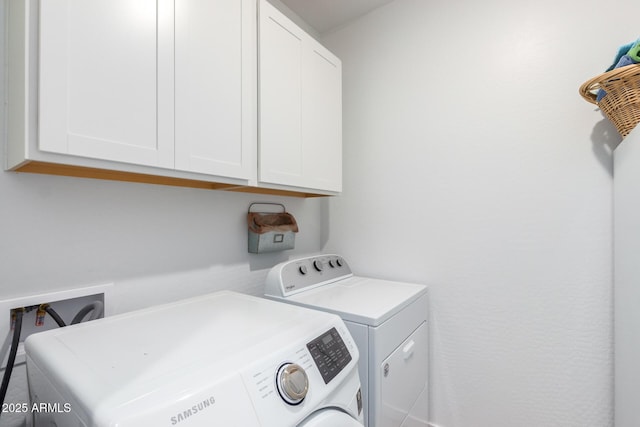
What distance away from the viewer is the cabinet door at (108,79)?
731mm

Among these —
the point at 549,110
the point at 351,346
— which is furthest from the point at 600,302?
the point at 351,346

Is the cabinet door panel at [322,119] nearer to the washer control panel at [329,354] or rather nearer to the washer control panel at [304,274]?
the washer control panel at [304,274]

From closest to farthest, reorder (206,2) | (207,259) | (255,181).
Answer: (206,2)
(255,181)
(207,259)

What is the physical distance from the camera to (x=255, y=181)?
130 cm

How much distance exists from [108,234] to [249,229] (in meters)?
0.67

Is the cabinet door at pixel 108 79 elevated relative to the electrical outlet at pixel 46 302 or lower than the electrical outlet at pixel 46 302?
elevated

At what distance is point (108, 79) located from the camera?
0.83 m

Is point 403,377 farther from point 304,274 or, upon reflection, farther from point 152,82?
point 152,82

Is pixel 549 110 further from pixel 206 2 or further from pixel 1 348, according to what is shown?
pixel 1 348

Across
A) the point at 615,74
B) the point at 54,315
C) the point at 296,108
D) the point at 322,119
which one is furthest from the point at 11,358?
the point at 615,74

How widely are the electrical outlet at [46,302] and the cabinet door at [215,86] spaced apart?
1.83ft

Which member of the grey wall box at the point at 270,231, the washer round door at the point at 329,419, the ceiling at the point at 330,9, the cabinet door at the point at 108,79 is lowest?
the washer round door at the point at 329,419

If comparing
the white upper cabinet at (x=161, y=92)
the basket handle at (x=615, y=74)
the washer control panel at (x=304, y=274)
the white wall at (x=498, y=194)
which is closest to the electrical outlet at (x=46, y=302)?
the white upper cabinet at (x=161, y=92)

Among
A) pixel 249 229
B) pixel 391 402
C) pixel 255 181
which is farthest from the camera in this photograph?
pixel 249 229
